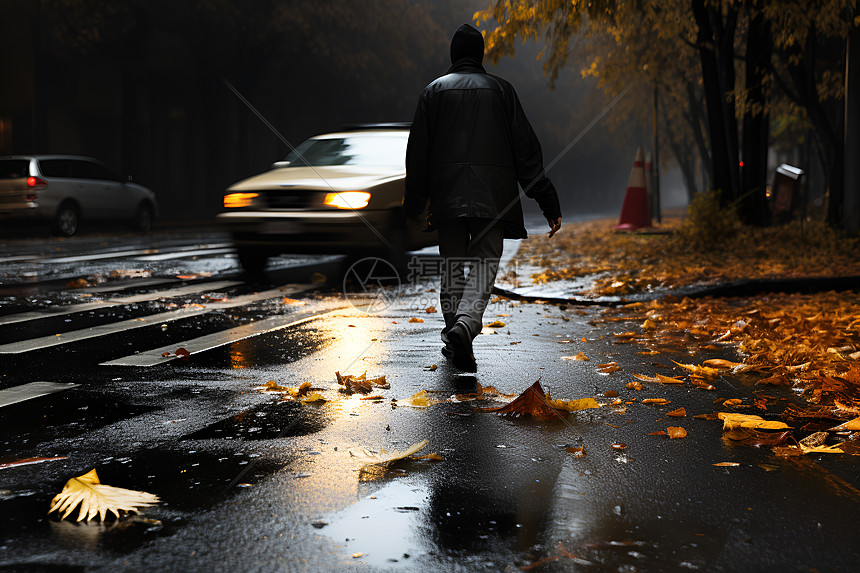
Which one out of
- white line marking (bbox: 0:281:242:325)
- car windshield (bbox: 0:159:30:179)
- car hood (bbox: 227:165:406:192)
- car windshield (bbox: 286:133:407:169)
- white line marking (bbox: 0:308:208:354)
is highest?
car windshield (bbox: 0:159:30:179)

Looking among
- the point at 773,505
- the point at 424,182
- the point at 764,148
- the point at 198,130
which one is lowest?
the point at 773,505

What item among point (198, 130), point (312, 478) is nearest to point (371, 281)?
point (312, 478)

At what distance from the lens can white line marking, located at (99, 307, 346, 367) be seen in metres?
5.39

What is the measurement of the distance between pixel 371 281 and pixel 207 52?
70.2 ft

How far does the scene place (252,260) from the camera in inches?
422

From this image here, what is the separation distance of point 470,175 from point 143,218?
58.4ft

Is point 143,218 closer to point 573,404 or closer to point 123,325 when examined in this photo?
point 123,325

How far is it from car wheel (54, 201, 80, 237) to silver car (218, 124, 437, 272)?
9.71m

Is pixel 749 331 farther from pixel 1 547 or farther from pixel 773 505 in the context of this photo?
pixel 1 547

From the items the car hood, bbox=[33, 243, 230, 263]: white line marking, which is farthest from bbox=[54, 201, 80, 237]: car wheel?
the car hood

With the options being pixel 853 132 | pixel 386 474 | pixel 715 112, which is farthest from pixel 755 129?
pixel 386 474

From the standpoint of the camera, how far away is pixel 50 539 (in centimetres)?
261

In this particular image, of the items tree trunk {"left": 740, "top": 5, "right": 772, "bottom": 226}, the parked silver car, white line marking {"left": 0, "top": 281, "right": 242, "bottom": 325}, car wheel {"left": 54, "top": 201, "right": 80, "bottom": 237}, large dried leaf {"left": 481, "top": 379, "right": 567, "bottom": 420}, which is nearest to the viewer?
large dried leaf {"left": 481, "top": 379, "right": 567, "bottom": 420}

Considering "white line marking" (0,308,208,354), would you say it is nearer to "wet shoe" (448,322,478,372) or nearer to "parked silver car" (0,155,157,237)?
"wet shoe" (448,322,478,372)
